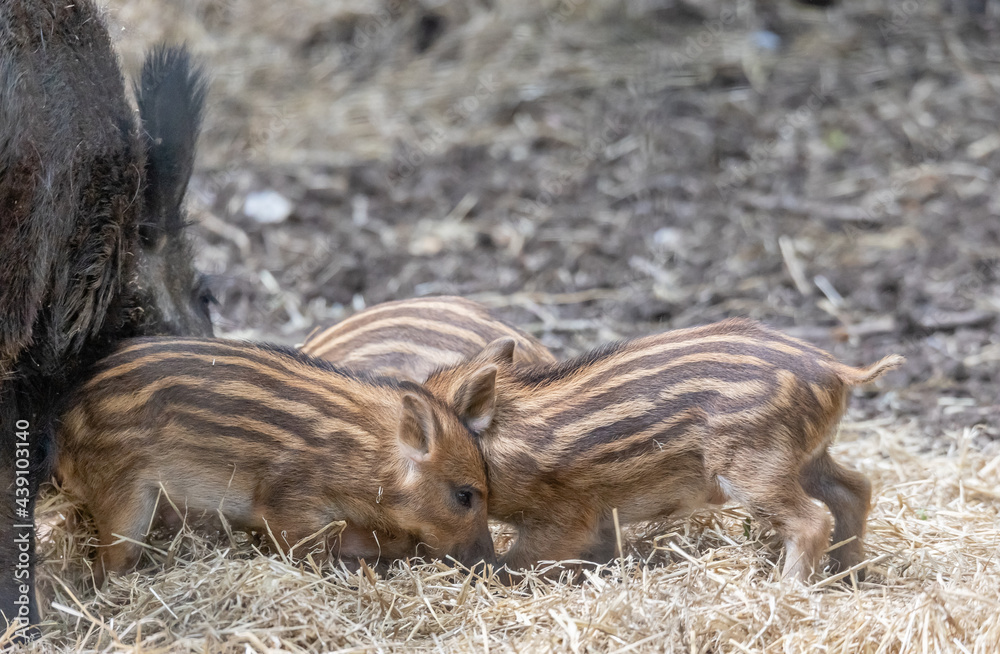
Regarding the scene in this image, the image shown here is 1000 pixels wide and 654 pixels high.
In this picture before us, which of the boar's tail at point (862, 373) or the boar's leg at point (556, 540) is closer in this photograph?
the boar's tail at point (862, 373)

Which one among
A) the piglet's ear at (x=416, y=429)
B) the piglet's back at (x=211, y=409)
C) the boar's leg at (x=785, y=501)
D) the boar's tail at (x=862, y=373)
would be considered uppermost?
the piglet's back at (x=211, y=409)

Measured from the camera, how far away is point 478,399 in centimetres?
341

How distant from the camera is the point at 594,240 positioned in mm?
6203

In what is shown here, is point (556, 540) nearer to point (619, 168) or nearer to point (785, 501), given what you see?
point (785, 501)

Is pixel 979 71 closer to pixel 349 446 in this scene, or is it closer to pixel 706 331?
pixel 706 331

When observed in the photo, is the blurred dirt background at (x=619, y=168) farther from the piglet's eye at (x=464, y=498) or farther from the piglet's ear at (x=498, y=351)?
the piglet's eye at (x=464, y=498)

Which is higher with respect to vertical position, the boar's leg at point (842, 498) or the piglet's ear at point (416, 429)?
the piglet's ear at point (416, 429)

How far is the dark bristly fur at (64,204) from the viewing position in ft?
8.93

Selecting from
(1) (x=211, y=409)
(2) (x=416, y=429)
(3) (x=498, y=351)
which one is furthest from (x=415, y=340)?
(1) (x=211, y=409)

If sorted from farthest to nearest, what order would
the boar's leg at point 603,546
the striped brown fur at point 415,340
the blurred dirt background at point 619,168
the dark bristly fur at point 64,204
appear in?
the blurred dirt background at point 619,168 → the striped brown fur at point 415,340 → the boar's leg at point 603,546 → the dark bristly fur at point 64,204

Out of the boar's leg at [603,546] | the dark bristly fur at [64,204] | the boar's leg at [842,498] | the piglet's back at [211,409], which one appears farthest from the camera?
the boar's leg at [603,546]

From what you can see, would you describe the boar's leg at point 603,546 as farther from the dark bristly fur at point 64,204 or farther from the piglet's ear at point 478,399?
the dark bristly fur at point 64,204

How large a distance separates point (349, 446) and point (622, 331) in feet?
7.52

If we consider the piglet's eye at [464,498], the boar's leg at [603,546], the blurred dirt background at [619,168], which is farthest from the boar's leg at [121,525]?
the blurred dirt background at [619,168]
